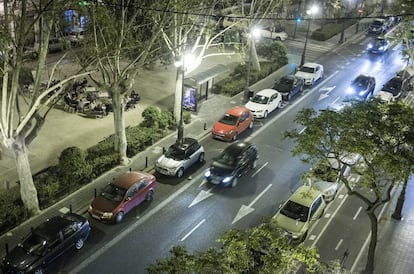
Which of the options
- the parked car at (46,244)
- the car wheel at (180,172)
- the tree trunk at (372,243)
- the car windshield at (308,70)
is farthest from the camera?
the car windshield at (308,70)

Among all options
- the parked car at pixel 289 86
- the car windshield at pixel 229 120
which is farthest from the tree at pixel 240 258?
the parked car at pixel 289 86

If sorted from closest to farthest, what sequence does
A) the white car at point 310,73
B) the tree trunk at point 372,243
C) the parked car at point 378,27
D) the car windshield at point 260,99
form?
1. the tree trunk at point 372,243
2. the car windshield at point 260,99
3. the white car at point 310,73
4. the parked car at point 378,27

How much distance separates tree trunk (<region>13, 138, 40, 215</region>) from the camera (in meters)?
19.5

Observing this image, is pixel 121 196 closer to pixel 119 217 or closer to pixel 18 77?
pixel 119 217

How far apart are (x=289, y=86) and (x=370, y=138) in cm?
2011

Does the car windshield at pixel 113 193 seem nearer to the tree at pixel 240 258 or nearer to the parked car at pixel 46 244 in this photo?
the parked car at pixel 46 244

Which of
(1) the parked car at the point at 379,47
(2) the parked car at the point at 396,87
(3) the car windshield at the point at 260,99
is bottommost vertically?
(3) the car windshield at the point at 260,99

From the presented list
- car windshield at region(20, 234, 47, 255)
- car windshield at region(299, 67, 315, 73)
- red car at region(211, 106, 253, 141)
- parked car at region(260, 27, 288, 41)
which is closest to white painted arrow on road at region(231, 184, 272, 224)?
red car at region(211, 106, 253, 141)

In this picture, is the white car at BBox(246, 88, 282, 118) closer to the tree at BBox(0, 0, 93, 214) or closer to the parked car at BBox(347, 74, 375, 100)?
the parked car at BBox(347, 74, 375, 100)

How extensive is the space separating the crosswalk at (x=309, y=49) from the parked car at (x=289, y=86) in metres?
10.5

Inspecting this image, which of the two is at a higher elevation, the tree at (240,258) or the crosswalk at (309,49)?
the tree at (240,258)

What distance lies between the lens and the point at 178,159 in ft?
80.8

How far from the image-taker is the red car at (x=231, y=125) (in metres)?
29.0

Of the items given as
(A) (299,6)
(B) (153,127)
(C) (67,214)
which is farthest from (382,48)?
(C) (67,214)
